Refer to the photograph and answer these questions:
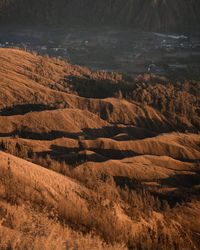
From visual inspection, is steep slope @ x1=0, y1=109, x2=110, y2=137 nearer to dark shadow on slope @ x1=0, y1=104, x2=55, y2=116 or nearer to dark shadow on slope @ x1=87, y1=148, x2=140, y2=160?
dark shadow on slope @ x1=0, y1=104, x2=55, y2=116

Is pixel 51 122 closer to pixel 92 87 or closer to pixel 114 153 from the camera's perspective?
pixel 114 153

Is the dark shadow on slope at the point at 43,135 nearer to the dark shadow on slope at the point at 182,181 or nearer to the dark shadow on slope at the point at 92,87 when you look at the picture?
the dark shadow on slope at the point at 182,181

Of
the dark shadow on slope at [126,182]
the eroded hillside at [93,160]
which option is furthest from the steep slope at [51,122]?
the dark shadow on slope at [126,182]

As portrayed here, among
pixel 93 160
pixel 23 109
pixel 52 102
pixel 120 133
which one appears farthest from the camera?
pixel 52 102

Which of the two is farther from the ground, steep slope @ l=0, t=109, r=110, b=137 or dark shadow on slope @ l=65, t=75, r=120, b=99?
steep slope @ l=0, t=109, r=110, b=137

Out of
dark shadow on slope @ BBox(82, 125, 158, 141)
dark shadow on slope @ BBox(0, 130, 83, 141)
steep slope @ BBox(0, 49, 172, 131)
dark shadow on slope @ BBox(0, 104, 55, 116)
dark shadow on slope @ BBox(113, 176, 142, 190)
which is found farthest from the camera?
steep slope @ BBox(0, 49, 172, 131)

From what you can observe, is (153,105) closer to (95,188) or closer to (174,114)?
(174,114)

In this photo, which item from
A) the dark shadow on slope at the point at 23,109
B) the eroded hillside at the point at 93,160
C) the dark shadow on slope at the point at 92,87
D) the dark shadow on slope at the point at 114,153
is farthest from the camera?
the dark shadow on slope at the point at 92,87

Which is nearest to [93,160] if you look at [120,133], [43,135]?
[43,135]

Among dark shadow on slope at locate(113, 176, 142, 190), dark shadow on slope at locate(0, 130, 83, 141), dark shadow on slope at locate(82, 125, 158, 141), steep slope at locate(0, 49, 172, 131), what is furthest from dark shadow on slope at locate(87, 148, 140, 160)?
A: steep slope at locate(0, 49, 172, 131)
